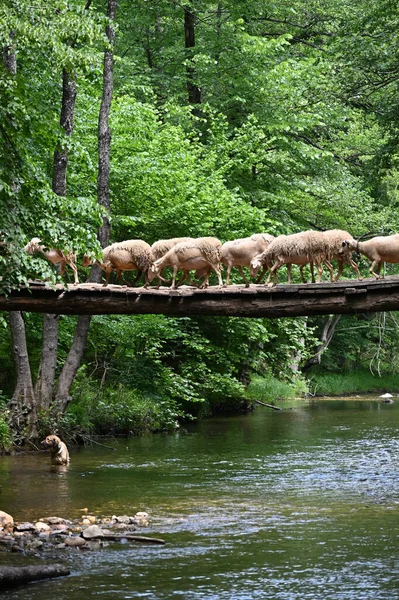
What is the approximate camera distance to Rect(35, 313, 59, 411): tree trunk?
19312 millimetres

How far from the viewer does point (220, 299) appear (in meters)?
13.8

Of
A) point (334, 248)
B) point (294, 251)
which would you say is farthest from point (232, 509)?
point (334, 248)

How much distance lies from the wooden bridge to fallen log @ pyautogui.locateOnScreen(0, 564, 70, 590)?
4.86m

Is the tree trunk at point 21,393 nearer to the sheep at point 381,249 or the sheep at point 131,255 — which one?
the sheep at point 131,255

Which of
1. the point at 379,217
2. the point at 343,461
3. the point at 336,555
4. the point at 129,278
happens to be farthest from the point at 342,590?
the point at 379,217

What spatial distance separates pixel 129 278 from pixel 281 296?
10.2 meters

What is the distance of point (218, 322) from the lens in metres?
24.6

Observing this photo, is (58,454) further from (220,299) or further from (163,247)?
(220,299)

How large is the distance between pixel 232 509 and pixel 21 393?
744 cm

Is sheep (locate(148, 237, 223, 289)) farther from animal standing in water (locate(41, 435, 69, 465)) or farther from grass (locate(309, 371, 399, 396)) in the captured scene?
grass (locate(309, 371, 399, 396))

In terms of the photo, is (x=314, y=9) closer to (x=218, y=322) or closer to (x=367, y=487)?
(x=218, y=322)

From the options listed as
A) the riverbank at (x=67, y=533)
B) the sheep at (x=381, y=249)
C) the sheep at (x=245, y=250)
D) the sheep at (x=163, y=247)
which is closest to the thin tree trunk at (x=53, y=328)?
the sheep at (x=163, y=247)

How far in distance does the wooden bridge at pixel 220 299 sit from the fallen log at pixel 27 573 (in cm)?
486

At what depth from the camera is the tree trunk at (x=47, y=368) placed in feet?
63.4
